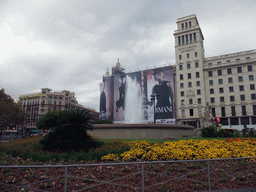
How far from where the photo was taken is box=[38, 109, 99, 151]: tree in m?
10.8

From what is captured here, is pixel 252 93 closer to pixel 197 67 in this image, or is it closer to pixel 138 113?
pixel 197 67

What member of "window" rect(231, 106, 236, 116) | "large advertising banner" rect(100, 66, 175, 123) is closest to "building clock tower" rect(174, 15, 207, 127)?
"large advertising banner" rect(100, 66, 175, 123)

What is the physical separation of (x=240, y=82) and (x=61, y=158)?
2307 inches

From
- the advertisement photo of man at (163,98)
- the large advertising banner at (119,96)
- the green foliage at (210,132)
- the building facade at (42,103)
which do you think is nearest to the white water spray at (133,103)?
the large advertising banner at (119,96)

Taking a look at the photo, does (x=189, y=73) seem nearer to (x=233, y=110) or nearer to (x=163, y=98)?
(x=163, y=98)

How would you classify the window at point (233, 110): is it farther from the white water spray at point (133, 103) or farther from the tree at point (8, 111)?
the tree at point (8, 111)

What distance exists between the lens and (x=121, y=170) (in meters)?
6.84

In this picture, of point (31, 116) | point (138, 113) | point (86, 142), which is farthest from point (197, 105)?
point (31, 116)

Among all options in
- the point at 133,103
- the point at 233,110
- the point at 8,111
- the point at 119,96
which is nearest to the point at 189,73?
the point at 233,110

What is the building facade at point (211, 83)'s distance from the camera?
179ft

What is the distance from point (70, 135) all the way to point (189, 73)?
55570 mm

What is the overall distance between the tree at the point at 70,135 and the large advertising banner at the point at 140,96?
5125 centimetres

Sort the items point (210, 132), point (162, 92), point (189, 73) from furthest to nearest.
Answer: point (162, 92), point (189, 73), point (210, 132)

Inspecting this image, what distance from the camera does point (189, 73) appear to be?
61219 mm
